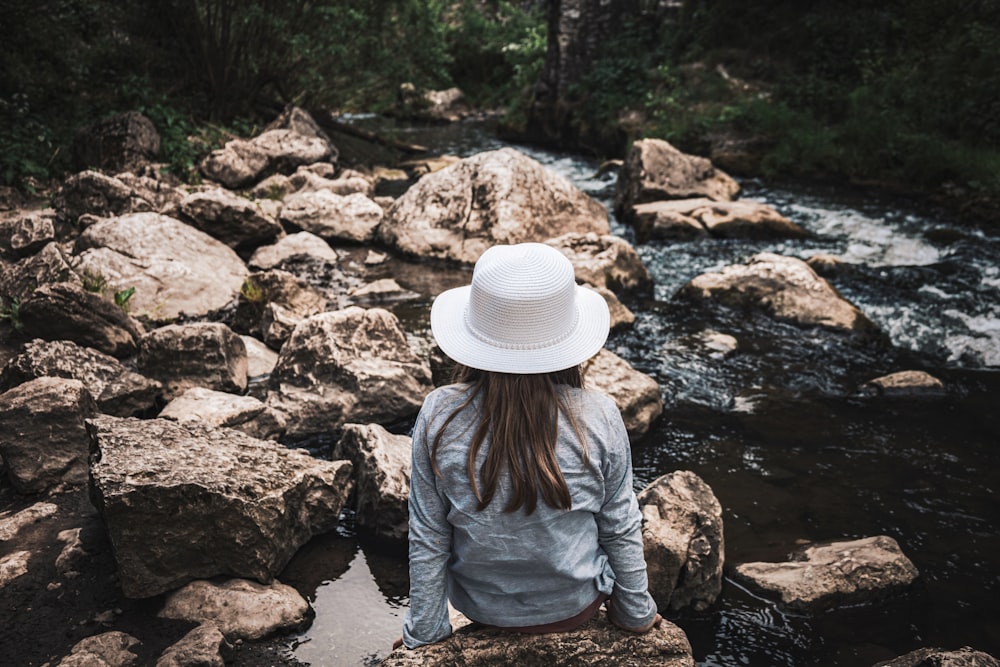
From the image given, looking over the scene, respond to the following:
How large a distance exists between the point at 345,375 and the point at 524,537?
3.28 m

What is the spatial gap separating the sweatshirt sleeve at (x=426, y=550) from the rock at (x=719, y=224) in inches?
331

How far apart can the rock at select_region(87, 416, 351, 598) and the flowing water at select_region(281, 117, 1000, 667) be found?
0.34m

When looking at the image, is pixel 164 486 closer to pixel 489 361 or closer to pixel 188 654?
pixel 188 654

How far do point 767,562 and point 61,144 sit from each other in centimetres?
1107

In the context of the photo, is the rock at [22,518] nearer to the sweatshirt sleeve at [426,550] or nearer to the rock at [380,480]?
the rock at [380,480]

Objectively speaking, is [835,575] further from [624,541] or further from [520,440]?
[520,440]

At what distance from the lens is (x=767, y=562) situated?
383 cm

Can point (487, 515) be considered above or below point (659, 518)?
above

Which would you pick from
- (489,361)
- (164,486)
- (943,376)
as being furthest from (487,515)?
(943,376)

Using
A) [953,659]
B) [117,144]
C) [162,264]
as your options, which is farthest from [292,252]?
[953,659]

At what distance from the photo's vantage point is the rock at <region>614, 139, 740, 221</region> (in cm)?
1124

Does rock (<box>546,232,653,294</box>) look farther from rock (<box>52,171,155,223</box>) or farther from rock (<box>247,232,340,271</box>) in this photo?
rock (<box>52,171,155,223</box>)

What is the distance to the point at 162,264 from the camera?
7.34m

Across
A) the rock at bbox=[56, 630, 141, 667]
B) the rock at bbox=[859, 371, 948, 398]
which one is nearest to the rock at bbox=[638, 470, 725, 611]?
the rock at bbox=[56, 630, 141, 667]
